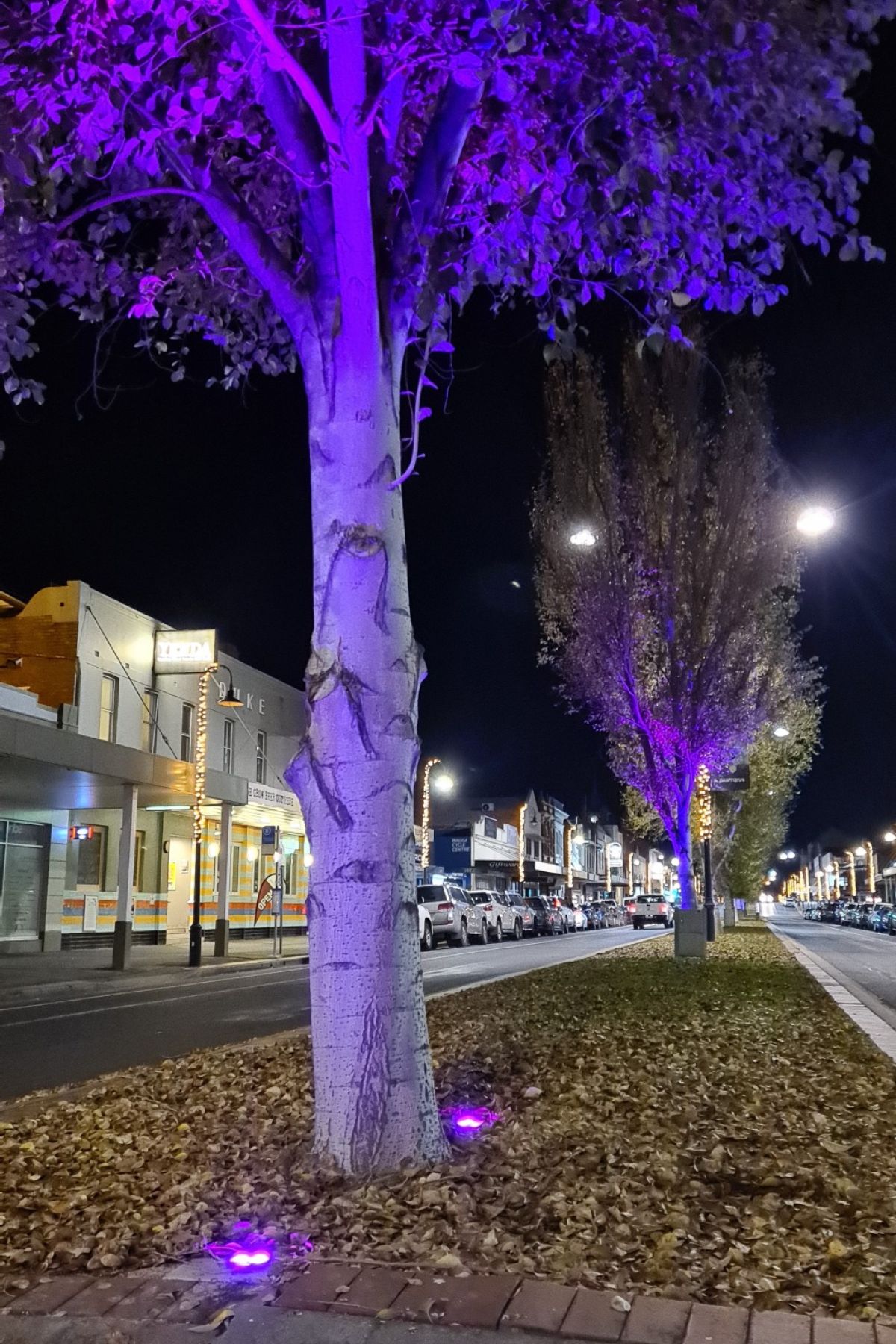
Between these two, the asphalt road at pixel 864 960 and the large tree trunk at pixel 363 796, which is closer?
the large tree trunk at pixel 363 796

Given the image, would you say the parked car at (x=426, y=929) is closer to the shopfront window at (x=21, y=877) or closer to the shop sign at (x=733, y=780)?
the shopfront window at (x=21, y=877)

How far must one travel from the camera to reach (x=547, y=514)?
21547 millimetres

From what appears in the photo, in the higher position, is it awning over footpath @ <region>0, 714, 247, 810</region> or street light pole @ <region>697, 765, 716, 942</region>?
awning over footpath @ <region>0, 714, 247, 810</region>

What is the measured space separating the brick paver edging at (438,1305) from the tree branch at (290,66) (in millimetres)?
4989

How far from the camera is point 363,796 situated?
196 inches

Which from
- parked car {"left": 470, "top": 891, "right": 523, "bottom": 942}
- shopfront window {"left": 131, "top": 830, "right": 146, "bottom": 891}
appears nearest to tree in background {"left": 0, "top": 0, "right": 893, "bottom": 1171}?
shopfront window {"left": 131, "top": 830, "right": 146, "bottom": 891}

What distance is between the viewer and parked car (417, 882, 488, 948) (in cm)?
3091

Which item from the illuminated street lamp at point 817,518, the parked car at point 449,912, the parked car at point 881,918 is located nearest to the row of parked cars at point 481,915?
the parked car at point 449,912

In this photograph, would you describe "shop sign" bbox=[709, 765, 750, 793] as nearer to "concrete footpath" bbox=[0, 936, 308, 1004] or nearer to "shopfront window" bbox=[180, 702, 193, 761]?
"concrete footpath" bbox=[0, 936, 308, 1004]

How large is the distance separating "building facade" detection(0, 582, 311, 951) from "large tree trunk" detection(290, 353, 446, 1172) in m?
14.6

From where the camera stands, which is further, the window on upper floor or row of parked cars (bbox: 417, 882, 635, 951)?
row of parked cars (bbox: 417, 882, 635, 951)

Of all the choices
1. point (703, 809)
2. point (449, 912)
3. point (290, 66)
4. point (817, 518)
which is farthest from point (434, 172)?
point (449, 912)

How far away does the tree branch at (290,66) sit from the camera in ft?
16.6

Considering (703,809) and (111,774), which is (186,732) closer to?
(111,774)
